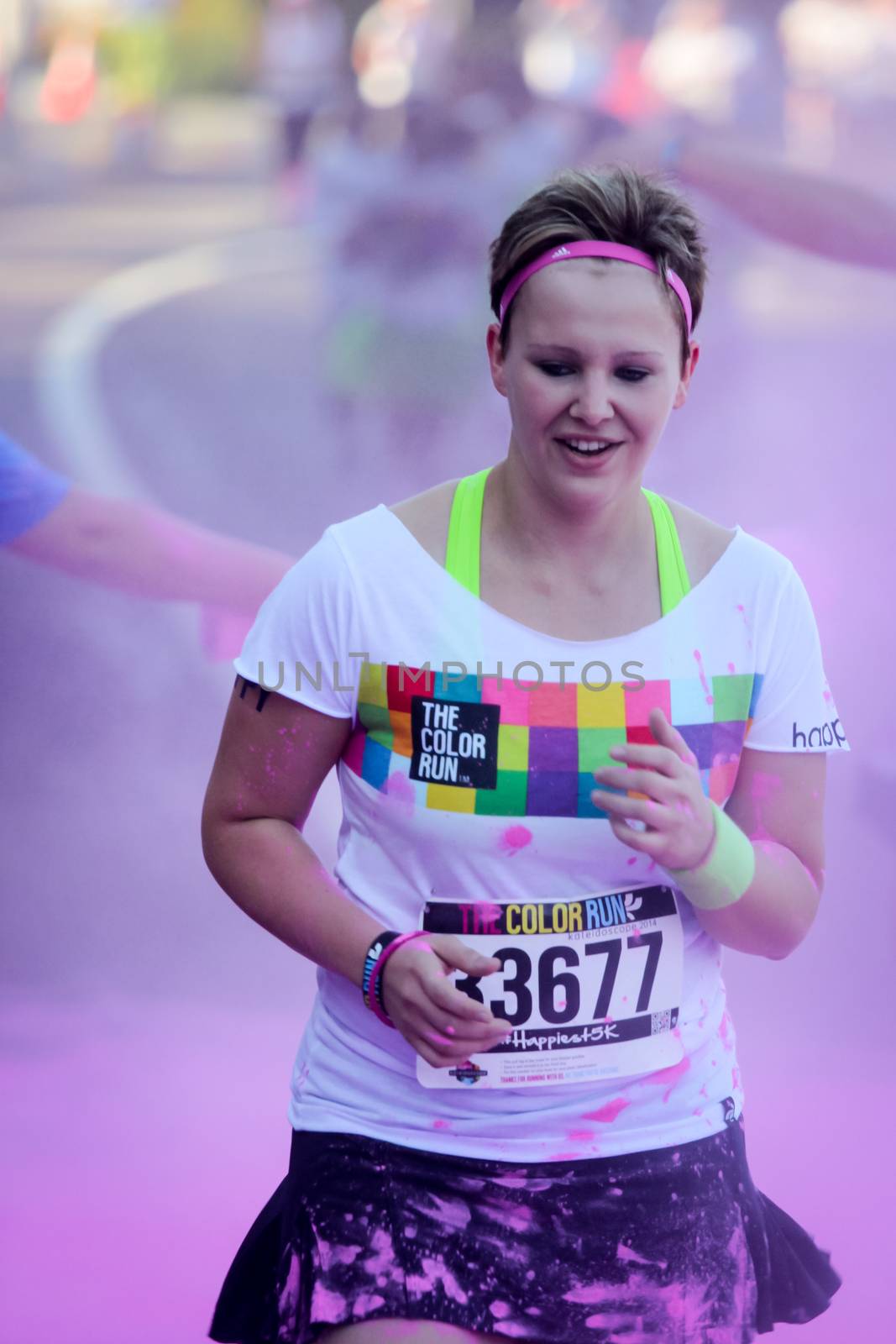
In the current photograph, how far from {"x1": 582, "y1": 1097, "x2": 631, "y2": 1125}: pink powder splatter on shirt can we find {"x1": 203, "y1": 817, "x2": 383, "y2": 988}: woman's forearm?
30 cm

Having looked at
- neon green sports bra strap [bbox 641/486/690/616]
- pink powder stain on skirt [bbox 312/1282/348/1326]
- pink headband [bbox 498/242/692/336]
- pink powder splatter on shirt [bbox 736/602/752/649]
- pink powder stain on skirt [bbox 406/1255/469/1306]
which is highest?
pink headband [bbox 498/242/692/336]

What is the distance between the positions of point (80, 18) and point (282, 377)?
969mm

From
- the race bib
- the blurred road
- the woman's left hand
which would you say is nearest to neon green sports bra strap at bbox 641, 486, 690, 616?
the woman's left hand

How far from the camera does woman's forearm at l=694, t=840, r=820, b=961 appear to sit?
1652 mm

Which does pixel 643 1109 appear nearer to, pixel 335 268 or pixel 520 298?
pixel 520 298

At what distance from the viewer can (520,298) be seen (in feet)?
5.42

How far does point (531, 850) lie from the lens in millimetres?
1629

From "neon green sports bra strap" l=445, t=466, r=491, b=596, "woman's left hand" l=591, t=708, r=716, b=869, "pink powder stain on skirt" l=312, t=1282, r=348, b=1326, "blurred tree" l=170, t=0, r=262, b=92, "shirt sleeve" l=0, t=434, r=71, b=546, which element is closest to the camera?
"woman's left hand" l=591, t=708, r=716, b=869

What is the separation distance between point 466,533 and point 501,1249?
74 cm

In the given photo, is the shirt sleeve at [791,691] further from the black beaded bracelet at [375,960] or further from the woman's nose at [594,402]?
the black beaded bracelet at [375,960]

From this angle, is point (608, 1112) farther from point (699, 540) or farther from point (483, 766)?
point (699, 540)

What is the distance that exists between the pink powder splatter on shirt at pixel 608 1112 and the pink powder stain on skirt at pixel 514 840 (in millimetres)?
284

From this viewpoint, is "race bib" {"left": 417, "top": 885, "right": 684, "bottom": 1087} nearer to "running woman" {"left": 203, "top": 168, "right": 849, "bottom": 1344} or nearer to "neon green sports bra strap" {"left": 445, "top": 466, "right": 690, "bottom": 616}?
"running woman" {"left": 203, "top": 168, "right": 849, "bottom": 1344}

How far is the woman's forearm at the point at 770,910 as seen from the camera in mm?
1652
